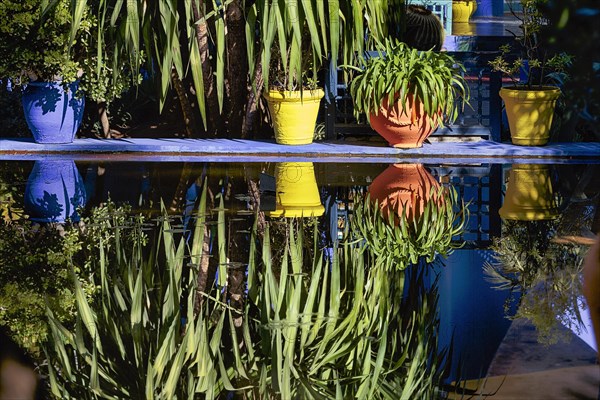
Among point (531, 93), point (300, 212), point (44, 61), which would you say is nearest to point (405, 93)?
point (531, 93)

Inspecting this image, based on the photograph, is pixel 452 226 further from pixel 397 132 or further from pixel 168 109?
pixel 168 109

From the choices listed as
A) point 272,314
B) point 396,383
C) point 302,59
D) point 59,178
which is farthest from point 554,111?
point 396,383

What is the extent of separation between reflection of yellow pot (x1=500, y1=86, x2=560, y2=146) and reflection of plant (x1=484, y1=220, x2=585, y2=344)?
113 inches

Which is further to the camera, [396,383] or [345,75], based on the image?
[345,75]

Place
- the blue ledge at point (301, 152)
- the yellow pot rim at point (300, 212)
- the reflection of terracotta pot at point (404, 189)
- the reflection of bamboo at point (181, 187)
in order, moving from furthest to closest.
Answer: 1. the blue ledge at point (301, 152)
2. the reflection of bamboo at point (181, 187)
3. the reflection of terracotta pot at point (404, 189)
4. the yellow pot rim at point (300, 212)

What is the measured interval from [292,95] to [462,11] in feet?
22.6

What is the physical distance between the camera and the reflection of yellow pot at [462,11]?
16359mm

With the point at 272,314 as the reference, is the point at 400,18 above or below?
above

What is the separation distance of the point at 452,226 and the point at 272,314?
273 cm

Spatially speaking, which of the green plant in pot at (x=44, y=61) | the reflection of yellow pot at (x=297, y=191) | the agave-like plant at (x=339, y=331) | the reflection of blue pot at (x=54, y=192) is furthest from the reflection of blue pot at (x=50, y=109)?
the agave-like plant at (x=339, y=331)

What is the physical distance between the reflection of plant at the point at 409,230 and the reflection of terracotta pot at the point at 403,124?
1781 millimetres

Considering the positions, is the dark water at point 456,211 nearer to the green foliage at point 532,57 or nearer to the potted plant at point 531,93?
the potted plant at point 531,93

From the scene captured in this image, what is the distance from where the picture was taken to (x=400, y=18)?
10648 mm

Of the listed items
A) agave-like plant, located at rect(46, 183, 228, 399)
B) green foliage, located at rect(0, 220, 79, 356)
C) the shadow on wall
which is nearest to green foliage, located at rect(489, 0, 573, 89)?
green foliage, located at rect(0, 220, 79, 356)
